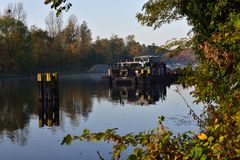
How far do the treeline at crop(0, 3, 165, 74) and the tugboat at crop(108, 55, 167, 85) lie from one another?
37729 mm

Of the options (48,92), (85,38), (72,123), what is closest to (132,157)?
(72,123)

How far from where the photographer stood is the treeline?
316ft

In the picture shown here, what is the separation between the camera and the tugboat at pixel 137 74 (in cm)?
6134

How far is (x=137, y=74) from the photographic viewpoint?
62406 mm

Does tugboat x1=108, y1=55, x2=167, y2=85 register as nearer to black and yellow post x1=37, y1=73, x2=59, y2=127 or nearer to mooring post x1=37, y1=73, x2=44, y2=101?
black and yellow post x1=37, y1=73, x2=59, y2=127

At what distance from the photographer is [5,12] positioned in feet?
336

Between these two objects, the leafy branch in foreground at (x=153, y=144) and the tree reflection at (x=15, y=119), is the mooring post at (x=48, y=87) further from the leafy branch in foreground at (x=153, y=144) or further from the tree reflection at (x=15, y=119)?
the leafy branch in foreground at (x=153, y=144)

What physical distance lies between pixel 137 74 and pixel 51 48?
58.6 m

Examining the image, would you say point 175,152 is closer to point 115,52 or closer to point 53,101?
point 53,101

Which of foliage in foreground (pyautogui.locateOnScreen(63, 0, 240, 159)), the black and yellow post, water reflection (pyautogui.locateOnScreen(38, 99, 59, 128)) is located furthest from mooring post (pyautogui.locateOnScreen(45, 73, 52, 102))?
foliage in foreground (pyautogui.locateOnScreen(63, 0, 240, 159))

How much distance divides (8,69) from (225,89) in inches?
3700

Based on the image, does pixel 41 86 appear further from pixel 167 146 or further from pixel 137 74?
pixel 167 146


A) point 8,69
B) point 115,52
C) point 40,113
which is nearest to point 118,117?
point 40,113

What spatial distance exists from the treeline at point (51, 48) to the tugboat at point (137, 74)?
3773 cm
